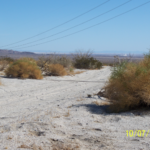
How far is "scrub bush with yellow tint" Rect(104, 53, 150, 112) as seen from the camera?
7.18m

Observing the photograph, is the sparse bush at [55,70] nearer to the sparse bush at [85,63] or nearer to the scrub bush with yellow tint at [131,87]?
the sparse bush at [85,63]

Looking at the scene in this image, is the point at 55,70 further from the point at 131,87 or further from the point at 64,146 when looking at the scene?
the point at 64,146

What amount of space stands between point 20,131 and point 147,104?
402 centimetres

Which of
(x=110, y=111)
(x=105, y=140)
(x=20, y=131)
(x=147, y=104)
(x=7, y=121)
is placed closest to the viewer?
(x=105, y=140)

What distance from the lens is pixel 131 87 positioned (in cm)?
744

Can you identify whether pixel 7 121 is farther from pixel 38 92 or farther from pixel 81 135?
pixel 38 92

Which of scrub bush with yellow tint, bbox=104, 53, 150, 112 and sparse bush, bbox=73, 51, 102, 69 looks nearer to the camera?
scrub bush with yellow tint, bbox=104, 53, 150, 112

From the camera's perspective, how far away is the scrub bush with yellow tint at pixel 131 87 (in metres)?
7.18

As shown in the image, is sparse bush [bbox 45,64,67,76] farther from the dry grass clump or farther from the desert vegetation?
the dry grass clump

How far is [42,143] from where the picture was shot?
4590mm

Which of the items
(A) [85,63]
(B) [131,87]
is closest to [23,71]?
(B) [131,87]

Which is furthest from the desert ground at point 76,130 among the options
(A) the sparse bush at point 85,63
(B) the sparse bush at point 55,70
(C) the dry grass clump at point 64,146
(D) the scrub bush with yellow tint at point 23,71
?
(A) the sparse bush at point 85,63

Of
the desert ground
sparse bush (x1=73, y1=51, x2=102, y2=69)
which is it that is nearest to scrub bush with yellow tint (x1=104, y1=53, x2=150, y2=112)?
the desert ground

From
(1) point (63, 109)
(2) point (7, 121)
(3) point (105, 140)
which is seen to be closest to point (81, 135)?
(3) point (105, 140)
